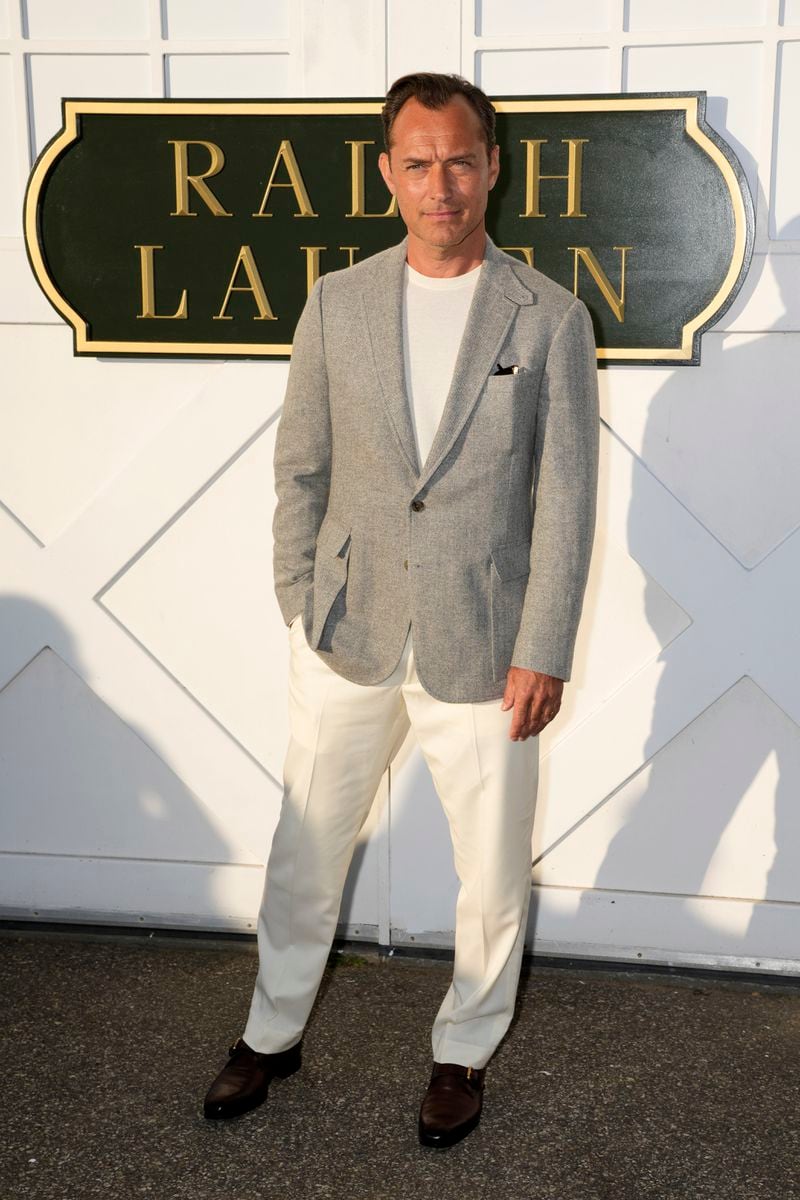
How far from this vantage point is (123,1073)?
2938 millimetres

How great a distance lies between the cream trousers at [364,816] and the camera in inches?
104

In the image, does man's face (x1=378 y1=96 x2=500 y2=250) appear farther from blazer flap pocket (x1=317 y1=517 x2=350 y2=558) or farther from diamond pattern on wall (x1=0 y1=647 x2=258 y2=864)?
diamond pattern on wall (x1=0 y1=647 x2=258 y2=864)

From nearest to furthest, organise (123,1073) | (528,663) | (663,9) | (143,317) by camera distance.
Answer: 1. (528,663)
2. (123,1073)
3. (663,9)
4. (143,317)

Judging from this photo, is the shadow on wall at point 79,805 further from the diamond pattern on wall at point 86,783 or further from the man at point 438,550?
the man at point 438,550

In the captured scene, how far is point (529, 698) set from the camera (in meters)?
2.52

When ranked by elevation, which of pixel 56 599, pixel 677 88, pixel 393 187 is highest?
pixel 677 88

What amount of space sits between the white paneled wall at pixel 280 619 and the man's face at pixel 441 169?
90 centimetres

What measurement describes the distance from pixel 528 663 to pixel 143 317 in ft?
5.36

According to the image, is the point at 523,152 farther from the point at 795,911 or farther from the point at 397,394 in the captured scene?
the point at 795,911

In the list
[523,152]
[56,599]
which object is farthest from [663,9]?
[56,599]

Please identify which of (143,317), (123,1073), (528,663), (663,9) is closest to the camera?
(528,663)

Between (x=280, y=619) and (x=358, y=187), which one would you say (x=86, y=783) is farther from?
(x=358, y=187)

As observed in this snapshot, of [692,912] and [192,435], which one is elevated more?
[192,435]

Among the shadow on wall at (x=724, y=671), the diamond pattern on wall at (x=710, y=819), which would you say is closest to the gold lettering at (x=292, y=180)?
the shadow on wall at (x=724, y=671)
